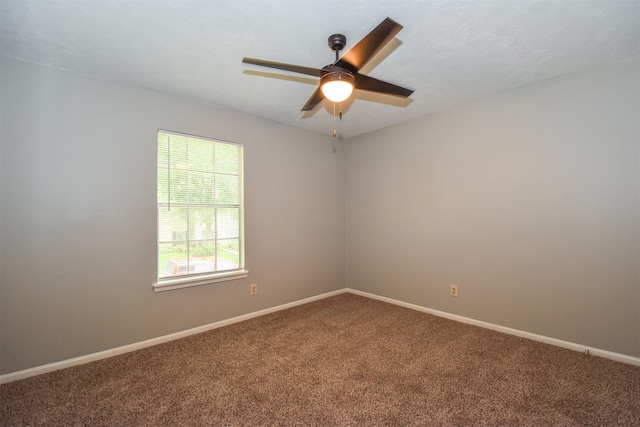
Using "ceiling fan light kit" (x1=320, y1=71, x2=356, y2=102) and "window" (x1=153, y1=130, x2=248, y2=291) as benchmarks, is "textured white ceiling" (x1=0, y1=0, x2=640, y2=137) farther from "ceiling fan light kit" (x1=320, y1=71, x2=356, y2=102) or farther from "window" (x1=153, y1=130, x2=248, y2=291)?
"window" (x1=153, y1=130, x2=248, y2=291)

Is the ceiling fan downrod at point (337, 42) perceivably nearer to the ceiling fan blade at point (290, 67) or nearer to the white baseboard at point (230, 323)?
the ceiling fan blade at point (290, 67)

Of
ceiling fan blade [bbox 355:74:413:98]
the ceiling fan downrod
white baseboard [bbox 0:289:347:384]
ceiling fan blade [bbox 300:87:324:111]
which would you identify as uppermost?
the ceiling fan downrod

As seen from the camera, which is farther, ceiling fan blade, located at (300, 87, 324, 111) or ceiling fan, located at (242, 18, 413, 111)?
ceiling fan blade, located at (300, 87, 324, 111)

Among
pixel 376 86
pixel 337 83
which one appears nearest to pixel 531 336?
pixel 376 86

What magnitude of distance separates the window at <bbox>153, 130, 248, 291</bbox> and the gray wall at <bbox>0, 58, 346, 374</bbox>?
0.10 m

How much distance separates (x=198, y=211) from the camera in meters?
3.23

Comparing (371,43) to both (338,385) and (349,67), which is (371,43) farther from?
(338,385)

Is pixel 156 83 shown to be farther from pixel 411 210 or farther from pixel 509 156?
pixel 509 156

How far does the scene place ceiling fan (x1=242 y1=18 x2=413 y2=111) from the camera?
1.59m

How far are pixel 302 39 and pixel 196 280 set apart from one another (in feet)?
8.13

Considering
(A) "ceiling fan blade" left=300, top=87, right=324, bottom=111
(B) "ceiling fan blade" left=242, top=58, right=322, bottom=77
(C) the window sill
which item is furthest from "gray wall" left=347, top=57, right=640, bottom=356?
(B) "ceiling fan blade" left=242, top=58, right=322, bottom=77

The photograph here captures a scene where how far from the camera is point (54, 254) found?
241 centimetres

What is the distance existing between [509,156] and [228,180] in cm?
303

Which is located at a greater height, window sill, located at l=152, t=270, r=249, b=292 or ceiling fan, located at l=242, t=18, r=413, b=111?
ceiling fan, located at l=242, t=18, r=413, b=111
